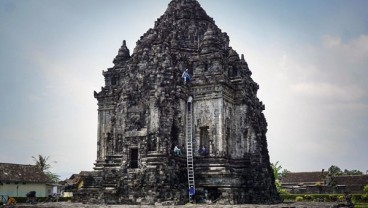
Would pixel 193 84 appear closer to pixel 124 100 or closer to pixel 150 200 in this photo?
pixel 124 100

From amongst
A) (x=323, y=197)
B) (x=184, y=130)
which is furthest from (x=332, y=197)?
(x=184, y=130)

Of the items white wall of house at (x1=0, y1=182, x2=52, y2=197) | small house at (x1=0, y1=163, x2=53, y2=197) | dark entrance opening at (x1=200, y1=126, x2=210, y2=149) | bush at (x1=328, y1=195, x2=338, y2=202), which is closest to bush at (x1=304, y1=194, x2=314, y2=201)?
bush at (x1=328, y1=195, x2=338, y2=202)

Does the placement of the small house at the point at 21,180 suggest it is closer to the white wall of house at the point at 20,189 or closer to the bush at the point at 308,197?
the white wall of house at the point at 20,189

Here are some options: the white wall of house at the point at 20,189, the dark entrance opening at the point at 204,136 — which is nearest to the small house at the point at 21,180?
the white wall of house at the point at 20,189

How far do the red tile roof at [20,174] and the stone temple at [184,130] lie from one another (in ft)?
49.2

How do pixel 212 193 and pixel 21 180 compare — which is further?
pixel 21 180

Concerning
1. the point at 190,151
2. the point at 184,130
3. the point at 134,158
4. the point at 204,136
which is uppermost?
the point at 184,130

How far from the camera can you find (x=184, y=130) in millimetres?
25000

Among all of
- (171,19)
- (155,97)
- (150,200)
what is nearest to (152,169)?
(150,200)

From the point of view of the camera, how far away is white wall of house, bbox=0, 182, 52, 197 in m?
38.9

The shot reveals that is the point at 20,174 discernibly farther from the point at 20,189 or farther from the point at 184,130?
the point at 184,130

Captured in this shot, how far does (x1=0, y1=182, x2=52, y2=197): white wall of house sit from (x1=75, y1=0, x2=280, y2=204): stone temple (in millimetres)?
15284

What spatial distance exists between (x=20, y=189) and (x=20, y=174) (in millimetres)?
1457

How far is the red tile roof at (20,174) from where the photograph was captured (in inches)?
1537
